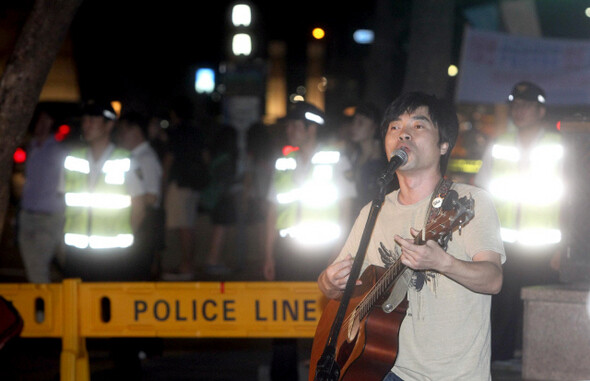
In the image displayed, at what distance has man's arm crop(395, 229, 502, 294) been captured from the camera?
3180 mm

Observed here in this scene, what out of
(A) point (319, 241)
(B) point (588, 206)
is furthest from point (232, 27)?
(B) point (588, 206)

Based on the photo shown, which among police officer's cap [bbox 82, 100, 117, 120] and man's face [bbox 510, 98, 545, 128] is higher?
police officer's cap [bbox 82, 100, 117, 120]

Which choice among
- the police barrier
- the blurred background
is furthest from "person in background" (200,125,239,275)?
the police barrier

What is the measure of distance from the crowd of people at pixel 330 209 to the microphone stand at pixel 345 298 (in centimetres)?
5

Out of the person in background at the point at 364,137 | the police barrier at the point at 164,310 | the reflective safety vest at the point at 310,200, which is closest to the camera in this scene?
the police barrier at the point at 164,310

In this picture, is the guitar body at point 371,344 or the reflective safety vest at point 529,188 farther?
the reflective safety vest at point 529,188

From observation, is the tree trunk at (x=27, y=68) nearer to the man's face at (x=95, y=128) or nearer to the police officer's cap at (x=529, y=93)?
the man's face at (x=95, y=128)

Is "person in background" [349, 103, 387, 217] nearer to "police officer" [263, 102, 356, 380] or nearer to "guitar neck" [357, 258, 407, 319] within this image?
"police officer" [263, 102, 356, 380]

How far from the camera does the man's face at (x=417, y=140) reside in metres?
3.71

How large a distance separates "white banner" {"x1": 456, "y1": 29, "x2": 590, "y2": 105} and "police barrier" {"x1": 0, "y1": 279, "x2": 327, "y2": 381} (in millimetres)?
5342

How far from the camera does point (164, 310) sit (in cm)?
650

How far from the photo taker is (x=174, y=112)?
1228 cm

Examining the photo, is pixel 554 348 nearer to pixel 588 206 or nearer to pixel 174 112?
pixel 588 206

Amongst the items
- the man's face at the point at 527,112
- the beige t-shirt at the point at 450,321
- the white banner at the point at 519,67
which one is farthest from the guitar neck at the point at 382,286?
the white banner at the point at 519,67
